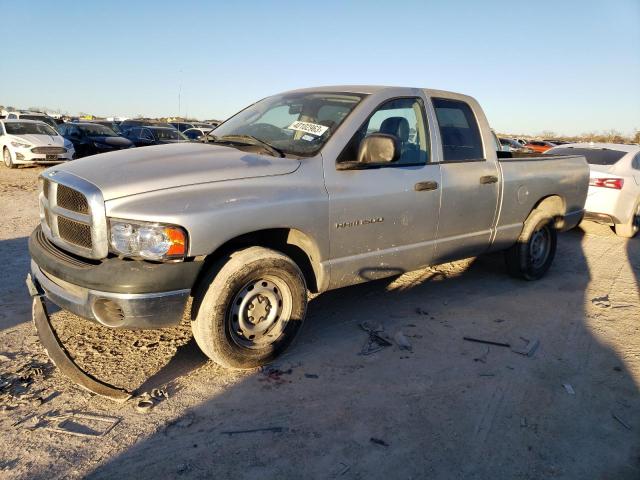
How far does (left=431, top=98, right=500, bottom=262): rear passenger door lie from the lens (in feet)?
14.8

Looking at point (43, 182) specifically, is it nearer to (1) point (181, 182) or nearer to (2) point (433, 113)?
(1) point (181, 182)

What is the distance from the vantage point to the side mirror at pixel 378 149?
365 cm

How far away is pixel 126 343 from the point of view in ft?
12.3

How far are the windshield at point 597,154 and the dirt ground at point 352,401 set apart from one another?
4.77 meters

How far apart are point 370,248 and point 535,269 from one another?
297cm

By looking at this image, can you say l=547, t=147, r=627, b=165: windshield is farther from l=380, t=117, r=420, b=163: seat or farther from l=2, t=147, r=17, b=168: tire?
l=2, t=147, r=17, b=168: tire

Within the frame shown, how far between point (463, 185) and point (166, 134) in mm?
17444

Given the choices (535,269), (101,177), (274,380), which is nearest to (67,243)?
(101,177)

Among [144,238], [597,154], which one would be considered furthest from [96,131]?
[144,238]

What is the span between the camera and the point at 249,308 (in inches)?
136

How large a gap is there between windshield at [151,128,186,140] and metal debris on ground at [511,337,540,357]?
700 inches

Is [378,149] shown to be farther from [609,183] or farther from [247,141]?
[609,183]

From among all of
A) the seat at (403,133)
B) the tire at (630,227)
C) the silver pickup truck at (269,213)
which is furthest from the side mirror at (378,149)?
the tire at (630,227)

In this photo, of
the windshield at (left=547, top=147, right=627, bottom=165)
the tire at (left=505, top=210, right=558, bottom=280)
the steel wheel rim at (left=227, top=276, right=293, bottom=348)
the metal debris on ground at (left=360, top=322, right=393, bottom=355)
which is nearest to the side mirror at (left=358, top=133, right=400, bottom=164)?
the steel wheel rim at (left=227, top=276, right=293, bottom=348)
